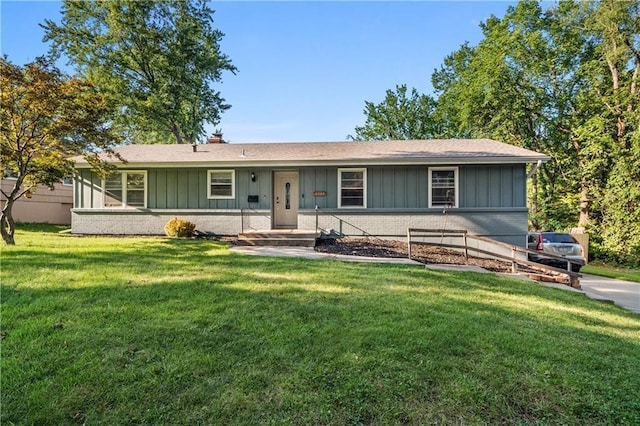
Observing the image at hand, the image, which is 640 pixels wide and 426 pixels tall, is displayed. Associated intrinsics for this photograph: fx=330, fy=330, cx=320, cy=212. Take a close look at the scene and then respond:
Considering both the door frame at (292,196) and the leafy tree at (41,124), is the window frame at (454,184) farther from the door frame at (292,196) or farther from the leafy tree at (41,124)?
the leafy tree at (41,124)

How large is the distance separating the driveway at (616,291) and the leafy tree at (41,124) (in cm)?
1271

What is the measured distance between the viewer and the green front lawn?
2.41 meters

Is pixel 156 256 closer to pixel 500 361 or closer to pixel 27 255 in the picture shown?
pixel 27 255

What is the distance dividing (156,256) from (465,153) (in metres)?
9.92

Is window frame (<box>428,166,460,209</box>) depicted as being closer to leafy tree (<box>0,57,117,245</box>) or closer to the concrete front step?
the concrete front step

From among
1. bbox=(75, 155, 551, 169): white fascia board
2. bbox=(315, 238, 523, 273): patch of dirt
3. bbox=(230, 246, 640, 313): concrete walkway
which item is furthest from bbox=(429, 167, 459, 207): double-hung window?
bbox=(230, 246, 640, 313): concrete walkway

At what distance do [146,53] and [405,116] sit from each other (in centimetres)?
1906

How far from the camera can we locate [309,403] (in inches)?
96.3

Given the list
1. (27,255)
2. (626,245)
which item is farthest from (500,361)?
(626,245)

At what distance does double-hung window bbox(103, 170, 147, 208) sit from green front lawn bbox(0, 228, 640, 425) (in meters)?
7.38

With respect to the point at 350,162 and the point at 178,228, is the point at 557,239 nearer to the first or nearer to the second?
the point at 350,162

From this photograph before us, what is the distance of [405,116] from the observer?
27.2 metres

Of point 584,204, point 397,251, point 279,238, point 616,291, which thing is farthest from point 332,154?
point 584,204

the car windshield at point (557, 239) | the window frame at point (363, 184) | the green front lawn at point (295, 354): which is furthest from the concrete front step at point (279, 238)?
the car windshield at point (557, 239)
